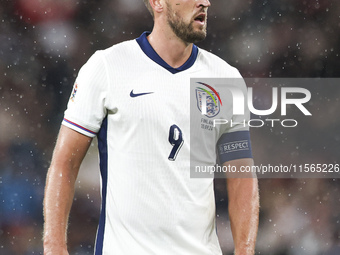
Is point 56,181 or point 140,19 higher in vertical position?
point 140,19

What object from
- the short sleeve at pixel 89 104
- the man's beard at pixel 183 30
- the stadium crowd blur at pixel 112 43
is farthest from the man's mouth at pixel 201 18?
the stadium crowd blur at pixel 112 43

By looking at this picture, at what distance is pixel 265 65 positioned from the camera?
14.8 feet

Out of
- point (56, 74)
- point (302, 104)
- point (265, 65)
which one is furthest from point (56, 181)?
point (302, 104)

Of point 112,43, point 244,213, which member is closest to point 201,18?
point 244,213

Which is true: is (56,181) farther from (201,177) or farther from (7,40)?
(7,40)

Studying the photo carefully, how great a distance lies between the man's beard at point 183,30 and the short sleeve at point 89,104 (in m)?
0.30

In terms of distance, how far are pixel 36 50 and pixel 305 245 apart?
2.41 m

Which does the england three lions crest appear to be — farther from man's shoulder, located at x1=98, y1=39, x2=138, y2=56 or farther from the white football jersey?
man's shoulder, located at x1=98, y1=39, x2=138, y2=56

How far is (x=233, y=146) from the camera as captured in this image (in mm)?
2236

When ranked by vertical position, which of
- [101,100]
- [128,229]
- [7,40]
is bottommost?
[128,229]

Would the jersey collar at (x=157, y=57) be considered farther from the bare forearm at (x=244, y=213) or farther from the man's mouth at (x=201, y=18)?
the bare forearm at (x=244, y=213)

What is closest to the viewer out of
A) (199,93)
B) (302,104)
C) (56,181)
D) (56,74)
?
(56,181)

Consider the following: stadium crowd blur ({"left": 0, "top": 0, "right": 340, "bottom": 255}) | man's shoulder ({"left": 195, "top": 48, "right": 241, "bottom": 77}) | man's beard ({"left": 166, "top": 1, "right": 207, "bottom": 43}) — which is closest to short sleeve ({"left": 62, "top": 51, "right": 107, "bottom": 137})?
man's beard ({"left": 166, "top": 1, "right": 207, "bottom": 43})

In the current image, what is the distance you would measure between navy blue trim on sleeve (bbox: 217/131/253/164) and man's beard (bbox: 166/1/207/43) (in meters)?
0.37
